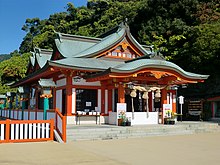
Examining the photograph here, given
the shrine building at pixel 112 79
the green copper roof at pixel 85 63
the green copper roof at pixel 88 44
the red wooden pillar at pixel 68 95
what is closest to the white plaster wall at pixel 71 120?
the shrine building at pixel 112 79

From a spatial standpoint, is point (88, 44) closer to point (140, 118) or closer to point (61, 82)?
point (61, 82)

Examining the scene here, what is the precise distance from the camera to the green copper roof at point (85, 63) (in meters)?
15.8

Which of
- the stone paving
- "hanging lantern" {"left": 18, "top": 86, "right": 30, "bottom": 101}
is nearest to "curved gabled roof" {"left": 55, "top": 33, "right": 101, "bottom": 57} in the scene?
"hanging lantern" {"left": 18, "top": 86, "right": 30, "bottom": 101}

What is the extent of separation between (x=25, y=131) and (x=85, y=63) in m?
A: 6.82

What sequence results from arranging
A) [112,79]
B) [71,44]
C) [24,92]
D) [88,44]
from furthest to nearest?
[24,92] → [88,44] → [71,44] → [112,79]

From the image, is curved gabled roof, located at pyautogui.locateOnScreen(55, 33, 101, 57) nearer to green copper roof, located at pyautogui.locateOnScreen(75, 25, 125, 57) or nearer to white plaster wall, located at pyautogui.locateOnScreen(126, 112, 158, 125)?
green copper roof, located at pyautogui.locateOnScreen(75, 25, 125, 57)

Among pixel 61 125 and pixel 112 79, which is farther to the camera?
pixel 112 79

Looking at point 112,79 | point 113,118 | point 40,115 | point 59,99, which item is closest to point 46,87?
point 59,99

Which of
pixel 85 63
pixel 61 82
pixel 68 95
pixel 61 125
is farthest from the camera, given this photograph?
pixel 61 82

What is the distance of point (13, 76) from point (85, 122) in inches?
1030

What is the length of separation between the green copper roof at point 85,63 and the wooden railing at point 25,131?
4462mm

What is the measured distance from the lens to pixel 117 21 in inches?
1823

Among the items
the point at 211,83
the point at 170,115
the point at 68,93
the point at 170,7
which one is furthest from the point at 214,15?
the point at 68,93

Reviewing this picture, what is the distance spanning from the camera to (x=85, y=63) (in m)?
17.3
